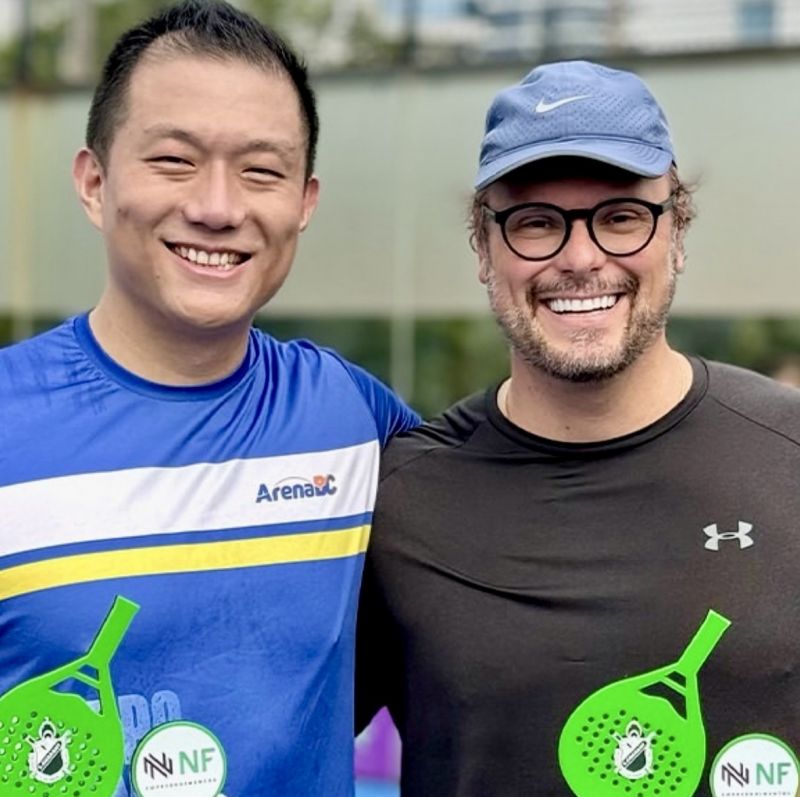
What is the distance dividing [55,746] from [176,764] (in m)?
0.19

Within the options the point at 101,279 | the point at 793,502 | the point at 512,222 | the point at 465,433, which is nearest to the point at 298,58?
the point at 512,222

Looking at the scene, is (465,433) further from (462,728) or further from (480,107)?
(480,107)

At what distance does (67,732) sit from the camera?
7.35 ft

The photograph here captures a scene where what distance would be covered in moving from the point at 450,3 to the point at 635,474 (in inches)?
234

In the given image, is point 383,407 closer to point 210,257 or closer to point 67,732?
point 210,257

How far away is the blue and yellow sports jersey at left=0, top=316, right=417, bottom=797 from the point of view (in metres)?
2.24

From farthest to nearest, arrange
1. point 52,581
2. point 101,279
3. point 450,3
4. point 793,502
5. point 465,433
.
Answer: point 101,279 → point 450,3 → point 465,433 → point 793,502 → point 52,581

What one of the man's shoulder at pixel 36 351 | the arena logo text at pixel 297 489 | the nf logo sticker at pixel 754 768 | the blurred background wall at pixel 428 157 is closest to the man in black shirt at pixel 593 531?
the nf logo sticker at pixel 754 768

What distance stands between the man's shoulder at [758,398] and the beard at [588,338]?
159mm

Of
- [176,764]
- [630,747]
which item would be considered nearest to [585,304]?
[630,747]

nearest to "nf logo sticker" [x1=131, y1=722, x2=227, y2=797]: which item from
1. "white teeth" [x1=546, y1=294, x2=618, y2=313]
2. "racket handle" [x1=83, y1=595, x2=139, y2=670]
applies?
"racket handle" [x1=83, y1=595, x2=139, y2=670]

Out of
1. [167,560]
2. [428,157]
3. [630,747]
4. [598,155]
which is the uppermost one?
[598,155]

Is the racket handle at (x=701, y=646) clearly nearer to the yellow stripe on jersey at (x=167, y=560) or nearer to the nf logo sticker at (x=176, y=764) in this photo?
the yellow stripe on jersey at (x=167, y=560)

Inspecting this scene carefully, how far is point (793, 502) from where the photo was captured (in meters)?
2.39
